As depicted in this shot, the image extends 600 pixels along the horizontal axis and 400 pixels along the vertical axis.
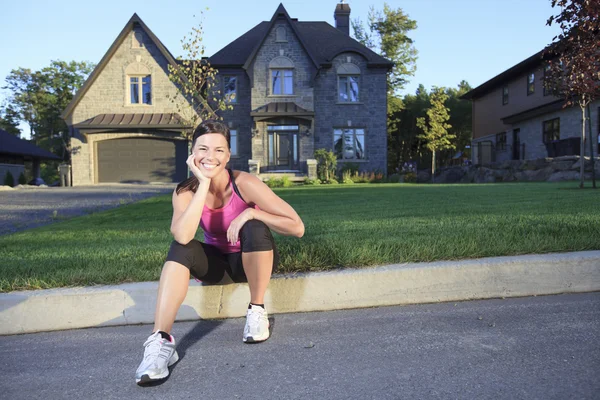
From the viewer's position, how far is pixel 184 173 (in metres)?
23.3

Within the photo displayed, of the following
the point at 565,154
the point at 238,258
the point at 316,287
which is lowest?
the point at 316,287

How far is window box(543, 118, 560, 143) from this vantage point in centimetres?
2200

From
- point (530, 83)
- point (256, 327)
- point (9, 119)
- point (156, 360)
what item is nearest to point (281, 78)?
point (530, 83)

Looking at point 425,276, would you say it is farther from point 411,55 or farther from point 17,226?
→ point 411,55

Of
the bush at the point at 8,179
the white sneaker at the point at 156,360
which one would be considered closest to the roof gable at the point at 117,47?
the bush at the point at 8,179

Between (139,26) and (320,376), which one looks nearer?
(320,376)

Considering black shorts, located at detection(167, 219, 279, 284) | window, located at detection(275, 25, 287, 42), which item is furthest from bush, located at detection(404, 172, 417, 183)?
black shorts, located at detection(167, 219, 279, 284)

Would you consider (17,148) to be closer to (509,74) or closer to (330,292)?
(509,74)

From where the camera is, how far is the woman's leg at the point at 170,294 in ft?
8.46

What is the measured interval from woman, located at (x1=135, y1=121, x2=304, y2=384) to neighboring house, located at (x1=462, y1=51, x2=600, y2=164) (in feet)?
62.2

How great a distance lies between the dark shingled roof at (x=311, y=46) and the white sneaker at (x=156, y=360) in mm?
21690

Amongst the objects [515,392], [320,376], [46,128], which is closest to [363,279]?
[320,376]

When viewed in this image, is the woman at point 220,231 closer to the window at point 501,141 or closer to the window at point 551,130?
the window at point 551,130

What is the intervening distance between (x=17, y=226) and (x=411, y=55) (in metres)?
33.2
